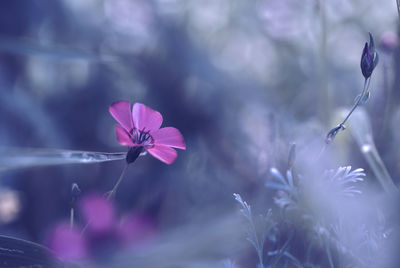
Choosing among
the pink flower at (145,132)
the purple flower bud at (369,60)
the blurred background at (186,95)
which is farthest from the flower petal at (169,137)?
the purple flower bud at (369,60)

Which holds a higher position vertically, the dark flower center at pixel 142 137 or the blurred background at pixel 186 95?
the blurred background at pixel 186 95

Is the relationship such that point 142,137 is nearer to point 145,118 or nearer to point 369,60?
point 145,118

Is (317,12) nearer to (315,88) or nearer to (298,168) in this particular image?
(315,88)

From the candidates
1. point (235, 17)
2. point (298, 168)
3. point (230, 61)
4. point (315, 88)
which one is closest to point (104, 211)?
point (298, 168)

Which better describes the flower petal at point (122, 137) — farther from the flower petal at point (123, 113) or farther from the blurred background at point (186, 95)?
the blurred background at point (186, 95)

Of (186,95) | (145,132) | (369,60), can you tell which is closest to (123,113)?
(145,132)

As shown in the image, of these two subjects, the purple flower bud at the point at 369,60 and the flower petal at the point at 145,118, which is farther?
the flower petal at the point at 145,118

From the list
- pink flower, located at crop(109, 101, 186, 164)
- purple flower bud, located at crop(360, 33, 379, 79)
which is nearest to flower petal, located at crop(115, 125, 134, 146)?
pink flower, located at crop(109, 101, 186, 164)
